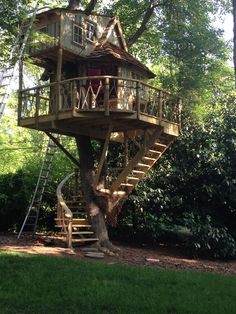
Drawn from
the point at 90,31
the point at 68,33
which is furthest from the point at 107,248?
the point at 90,31

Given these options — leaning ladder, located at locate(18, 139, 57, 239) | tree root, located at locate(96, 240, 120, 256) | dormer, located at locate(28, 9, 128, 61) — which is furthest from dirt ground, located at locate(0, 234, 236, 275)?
dormer, located at locate(28, 9, 128, 61)

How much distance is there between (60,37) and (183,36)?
25.5 ft

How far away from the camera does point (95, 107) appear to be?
13391 millimetres

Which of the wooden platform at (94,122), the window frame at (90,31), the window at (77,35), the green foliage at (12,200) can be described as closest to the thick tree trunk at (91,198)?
the wooden platform at (94,122)

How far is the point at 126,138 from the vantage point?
15898 mm

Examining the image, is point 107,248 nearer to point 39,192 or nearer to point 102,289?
point 39,192

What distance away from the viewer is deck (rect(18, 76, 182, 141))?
12.8 metres

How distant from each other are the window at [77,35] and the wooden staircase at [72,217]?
16.6ft

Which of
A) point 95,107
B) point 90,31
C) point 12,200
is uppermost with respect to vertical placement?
point 90,31

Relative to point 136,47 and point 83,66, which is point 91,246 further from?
point 136,47

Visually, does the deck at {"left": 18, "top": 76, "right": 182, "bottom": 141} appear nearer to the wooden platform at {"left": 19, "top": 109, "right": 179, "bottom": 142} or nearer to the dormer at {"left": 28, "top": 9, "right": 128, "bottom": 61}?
the wooden platform at {"left": 19, "top": 109, "right": 179, "bottom": 142}

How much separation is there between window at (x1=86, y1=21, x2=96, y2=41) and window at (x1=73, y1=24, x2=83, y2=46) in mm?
473

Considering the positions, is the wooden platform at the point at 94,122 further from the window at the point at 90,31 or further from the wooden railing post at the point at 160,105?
the window at the point at 90,31

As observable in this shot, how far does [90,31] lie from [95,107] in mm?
3873
